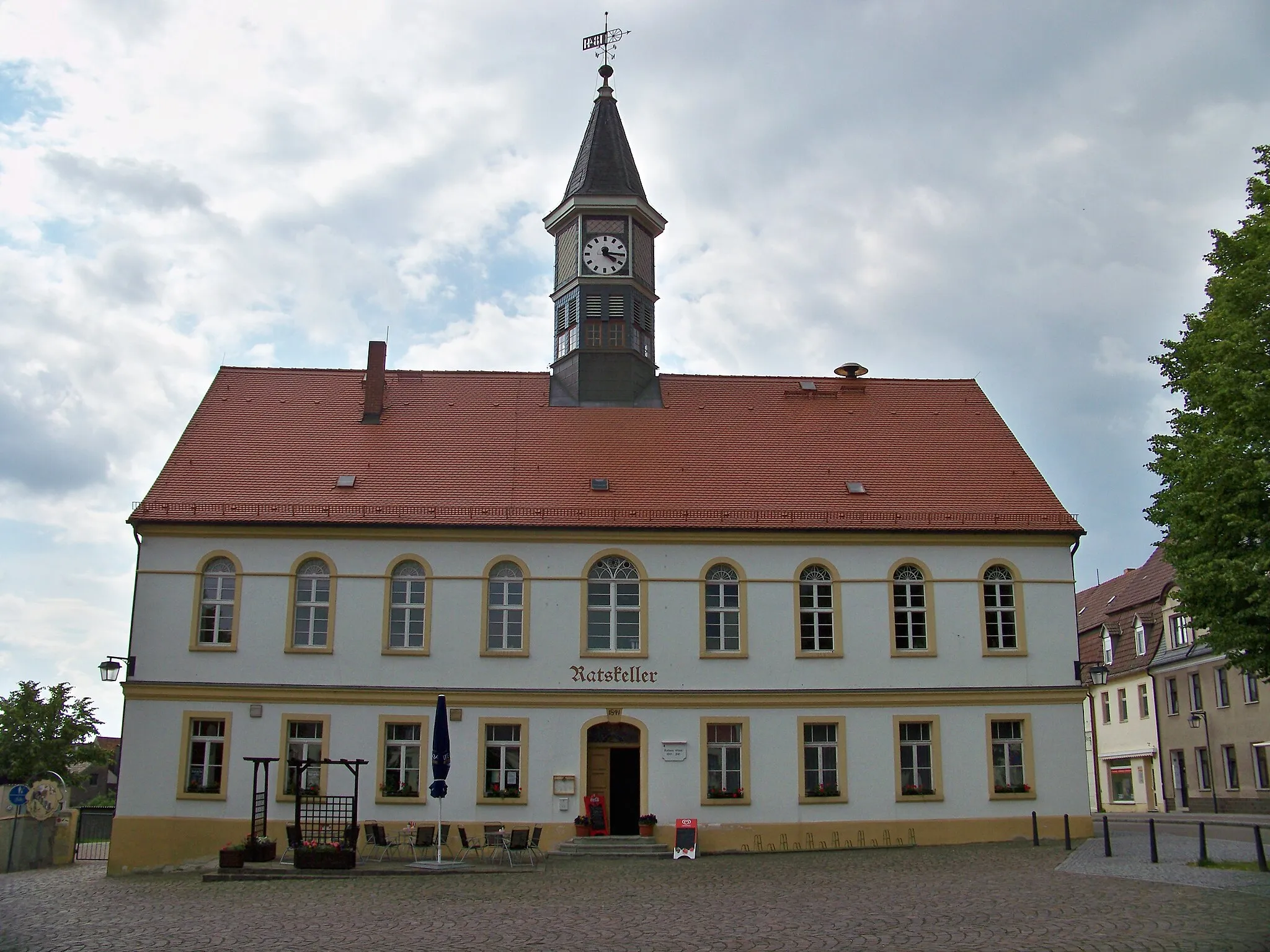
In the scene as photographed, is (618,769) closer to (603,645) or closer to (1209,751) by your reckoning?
(603,645)

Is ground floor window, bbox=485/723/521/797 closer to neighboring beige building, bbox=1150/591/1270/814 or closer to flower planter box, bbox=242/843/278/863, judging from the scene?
flower planter box, bbox=242/843/278/863

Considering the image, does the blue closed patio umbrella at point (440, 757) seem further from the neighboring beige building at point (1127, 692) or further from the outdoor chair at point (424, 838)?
the neighboring beige building at point (1127, 692)

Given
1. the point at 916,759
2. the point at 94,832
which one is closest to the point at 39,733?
the point at 94,832

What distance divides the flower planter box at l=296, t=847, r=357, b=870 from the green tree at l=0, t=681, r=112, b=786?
106ft

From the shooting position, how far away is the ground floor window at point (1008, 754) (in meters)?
27.5

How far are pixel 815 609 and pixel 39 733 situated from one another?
3770 centimetres

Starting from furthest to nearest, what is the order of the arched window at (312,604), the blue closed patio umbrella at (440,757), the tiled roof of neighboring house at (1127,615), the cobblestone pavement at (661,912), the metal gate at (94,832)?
the tiled roof of neighboring house at (1127,615) → the metal gate at (94,832) → the arched window at (312,604) → the blue closed patio umbrella at (440,757) → the cobblestone pavement at (661,912)

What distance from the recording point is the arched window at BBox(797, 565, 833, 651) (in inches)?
1096

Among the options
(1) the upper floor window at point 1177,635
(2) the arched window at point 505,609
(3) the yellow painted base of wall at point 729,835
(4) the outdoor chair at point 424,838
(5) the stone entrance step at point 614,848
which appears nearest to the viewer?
(4) the outdoor chair at point 424,838

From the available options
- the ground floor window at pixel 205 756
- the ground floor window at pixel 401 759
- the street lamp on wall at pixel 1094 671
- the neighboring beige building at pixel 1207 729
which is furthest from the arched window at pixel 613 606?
the neighboring beige building at pixel 1207 729

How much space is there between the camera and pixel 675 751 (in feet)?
88.2

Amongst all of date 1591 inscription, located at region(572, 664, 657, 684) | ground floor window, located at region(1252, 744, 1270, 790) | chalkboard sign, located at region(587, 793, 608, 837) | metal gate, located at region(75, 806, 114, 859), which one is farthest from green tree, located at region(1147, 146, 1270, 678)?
metal gate, located at region(75, 806, 114, 859)

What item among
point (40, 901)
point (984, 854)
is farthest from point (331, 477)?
point (984, 854)

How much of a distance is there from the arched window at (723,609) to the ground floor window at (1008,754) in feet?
20.1
